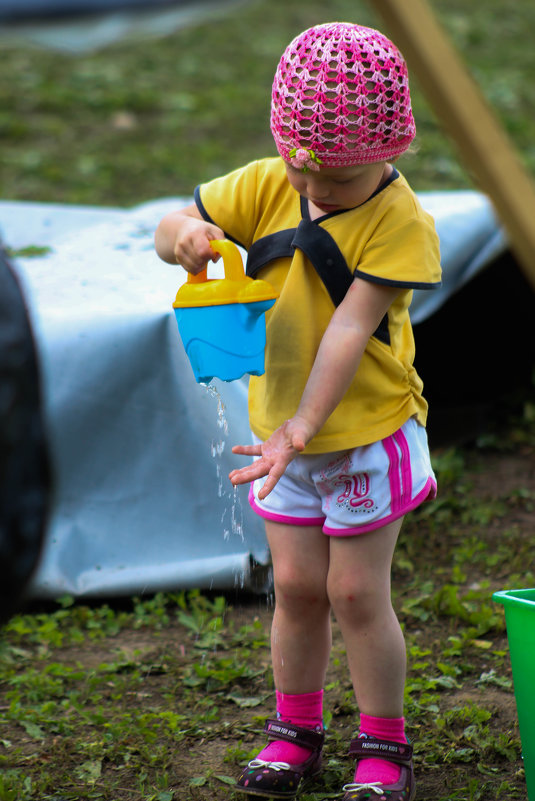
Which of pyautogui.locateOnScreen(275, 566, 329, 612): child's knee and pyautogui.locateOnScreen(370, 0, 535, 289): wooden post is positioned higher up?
pyautogui.locateOnScreen(370, 0, 535, 289): wooden post

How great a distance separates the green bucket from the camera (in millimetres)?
1745

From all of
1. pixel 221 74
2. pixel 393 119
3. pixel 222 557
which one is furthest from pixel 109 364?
pixel 221 74

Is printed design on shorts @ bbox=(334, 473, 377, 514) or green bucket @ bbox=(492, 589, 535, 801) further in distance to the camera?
printed design on shorts @ bbox=(334, 473, 377, 514)

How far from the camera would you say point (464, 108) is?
157 centimetres

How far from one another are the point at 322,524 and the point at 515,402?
8.07ft

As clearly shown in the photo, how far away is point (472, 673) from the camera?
2564mm

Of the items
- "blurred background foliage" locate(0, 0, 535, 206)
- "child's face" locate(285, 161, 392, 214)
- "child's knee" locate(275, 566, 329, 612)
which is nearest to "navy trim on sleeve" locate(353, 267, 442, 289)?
"child's face" locate(285, 161, 392, 214)

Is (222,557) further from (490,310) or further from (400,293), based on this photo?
(490,310)

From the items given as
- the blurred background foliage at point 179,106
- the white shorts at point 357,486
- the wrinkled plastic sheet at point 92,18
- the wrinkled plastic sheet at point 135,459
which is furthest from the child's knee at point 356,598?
the blurred background foliage at point 179,106

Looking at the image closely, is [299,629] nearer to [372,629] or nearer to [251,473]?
[372,629]

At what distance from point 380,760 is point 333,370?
33.4 inches

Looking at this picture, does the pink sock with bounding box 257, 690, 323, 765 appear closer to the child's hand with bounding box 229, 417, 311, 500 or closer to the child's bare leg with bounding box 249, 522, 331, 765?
the child's bare leg with bounding box 249, 522, 331, 765

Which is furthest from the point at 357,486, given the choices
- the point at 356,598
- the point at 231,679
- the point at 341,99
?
the point at 231,679

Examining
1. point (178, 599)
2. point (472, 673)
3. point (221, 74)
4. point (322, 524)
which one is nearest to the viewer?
point (322, 524)
